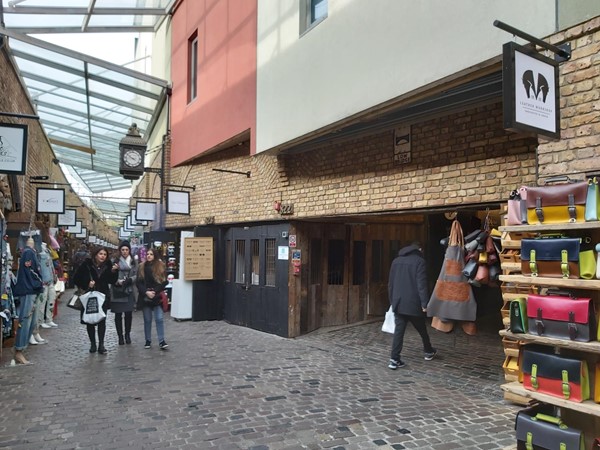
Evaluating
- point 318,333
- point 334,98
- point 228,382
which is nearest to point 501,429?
point 228,382

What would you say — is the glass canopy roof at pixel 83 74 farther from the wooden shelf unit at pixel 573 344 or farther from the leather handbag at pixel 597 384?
the leather handbag at pixel 597 384

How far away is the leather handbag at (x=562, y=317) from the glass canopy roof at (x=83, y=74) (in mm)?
10903

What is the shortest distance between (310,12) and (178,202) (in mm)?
6403

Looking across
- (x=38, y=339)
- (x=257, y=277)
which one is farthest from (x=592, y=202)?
(x=38, y=339)

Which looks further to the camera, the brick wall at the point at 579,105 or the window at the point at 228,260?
the window at the point at 228,260

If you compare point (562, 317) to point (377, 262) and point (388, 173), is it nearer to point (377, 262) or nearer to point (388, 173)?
point (388, 173)

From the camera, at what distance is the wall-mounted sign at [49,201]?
12.0 meters

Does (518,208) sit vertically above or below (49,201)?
below

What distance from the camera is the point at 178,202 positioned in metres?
12.5

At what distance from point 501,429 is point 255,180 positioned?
23.2 feet

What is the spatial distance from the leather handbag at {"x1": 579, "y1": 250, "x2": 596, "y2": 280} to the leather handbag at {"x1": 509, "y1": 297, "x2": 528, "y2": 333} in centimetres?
48

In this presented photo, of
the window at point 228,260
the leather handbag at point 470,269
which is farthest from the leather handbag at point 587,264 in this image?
the window at point 228,260

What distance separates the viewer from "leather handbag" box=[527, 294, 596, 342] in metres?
3.20

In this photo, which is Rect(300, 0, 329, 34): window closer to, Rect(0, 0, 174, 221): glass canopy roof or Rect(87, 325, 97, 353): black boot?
Rect(87, 325, 97, 353): black boot
